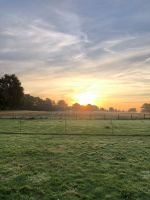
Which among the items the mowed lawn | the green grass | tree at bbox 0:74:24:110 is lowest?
the mowed lawn

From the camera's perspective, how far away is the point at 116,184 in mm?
11922

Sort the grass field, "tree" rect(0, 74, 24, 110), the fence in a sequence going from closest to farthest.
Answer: the grass field
the fence
"tree" rect(0, 74, 24, 110)

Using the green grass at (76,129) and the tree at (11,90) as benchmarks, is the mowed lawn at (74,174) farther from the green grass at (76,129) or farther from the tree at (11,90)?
the tree at (11,90)

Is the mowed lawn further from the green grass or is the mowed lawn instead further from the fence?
the green grass

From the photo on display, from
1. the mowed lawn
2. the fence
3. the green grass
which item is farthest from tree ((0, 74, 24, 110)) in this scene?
the mowed lawn

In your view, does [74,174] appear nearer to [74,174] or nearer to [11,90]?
[74,174]

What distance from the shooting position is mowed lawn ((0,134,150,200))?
1084cm

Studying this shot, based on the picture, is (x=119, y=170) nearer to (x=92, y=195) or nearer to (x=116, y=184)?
(x=116, y=184)

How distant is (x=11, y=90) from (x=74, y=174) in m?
106

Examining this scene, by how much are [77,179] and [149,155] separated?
7.17 metres

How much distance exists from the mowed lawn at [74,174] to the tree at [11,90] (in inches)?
3803

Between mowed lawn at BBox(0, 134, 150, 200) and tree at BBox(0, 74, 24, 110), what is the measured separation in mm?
96594

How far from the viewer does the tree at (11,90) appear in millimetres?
115206

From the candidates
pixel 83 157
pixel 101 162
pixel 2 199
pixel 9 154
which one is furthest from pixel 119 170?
pixel 9 154
